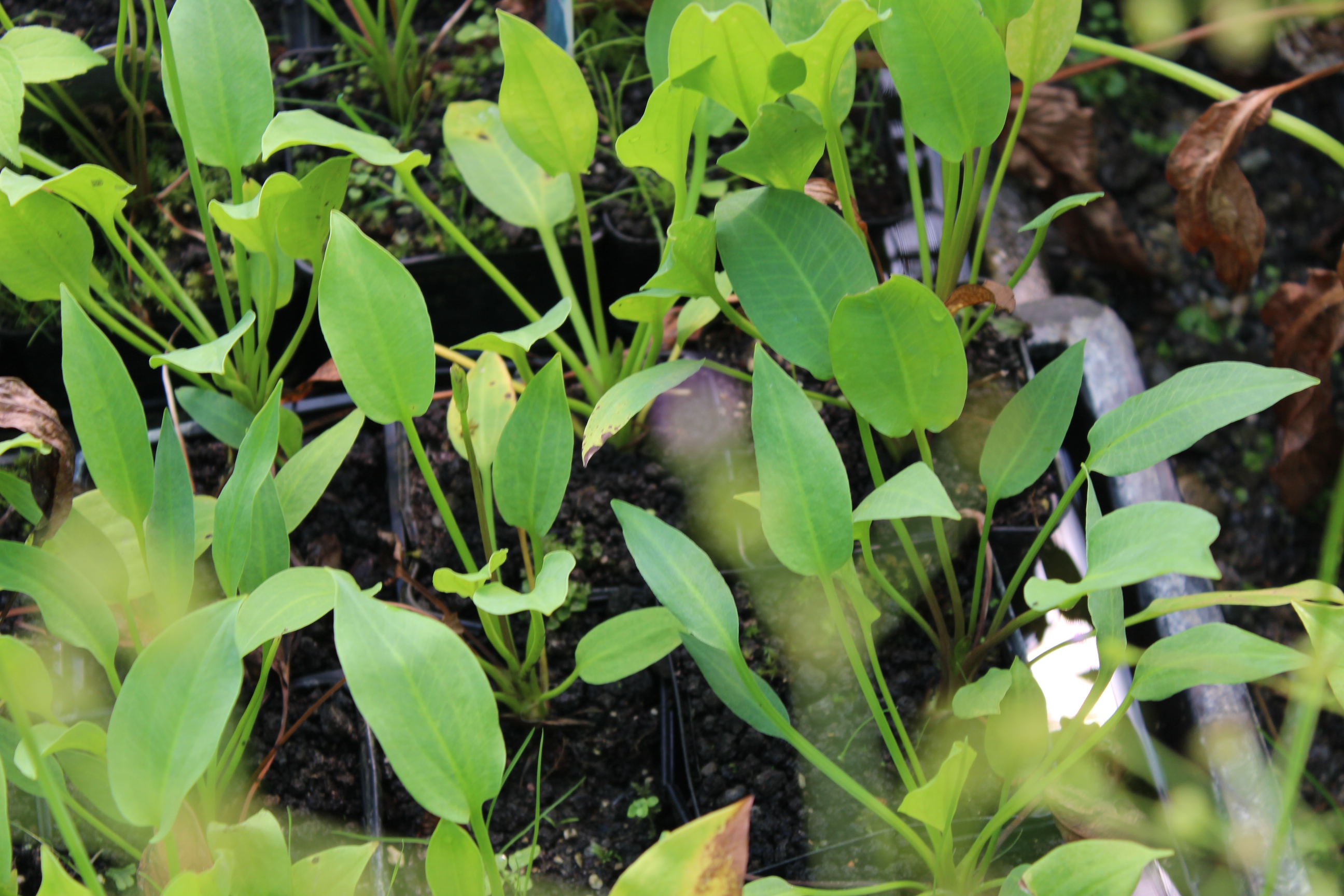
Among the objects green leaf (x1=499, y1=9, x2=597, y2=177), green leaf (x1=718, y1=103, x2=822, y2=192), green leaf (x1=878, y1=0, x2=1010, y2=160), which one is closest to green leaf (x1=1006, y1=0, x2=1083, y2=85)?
green leaf (x1=878, y1=0, x2=1010, y2=160)

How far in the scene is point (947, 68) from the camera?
2.24ft

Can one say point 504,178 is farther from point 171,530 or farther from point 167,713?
point 167,713

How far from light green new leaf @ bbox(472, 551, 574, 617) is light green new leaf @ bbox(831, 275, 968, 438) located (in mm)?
210

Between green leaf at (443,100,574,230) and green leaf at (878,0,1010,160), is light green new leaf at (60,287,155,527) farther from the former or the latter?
green leaf at (878,0,1010,160)

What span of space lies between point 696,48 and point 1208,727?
691 millimetres

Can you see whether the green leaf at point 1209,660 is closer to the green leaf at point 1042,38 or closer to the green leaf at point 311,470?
the green leaf at point 1042,38

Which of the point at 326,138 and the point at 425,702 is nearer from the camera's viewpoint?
the point at 425,702

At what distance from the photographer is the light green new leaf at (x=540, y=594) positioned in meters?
0.55

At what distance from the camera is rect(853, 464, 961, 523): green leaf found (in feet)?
1.64

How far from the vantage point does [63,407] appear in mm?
1041

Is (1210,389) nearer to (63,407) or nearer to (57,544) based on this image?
(57,544)

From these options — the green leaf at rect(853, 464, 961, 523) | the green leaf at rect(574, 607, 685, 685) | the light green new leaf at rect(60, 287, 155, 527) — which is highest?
the light green new leaf at rect(60, 287, 155, 527)

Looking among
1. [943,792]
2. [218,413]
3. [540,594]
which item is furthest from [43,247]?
[943,792]

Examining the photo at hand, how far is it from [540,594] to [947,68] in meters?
0.45
